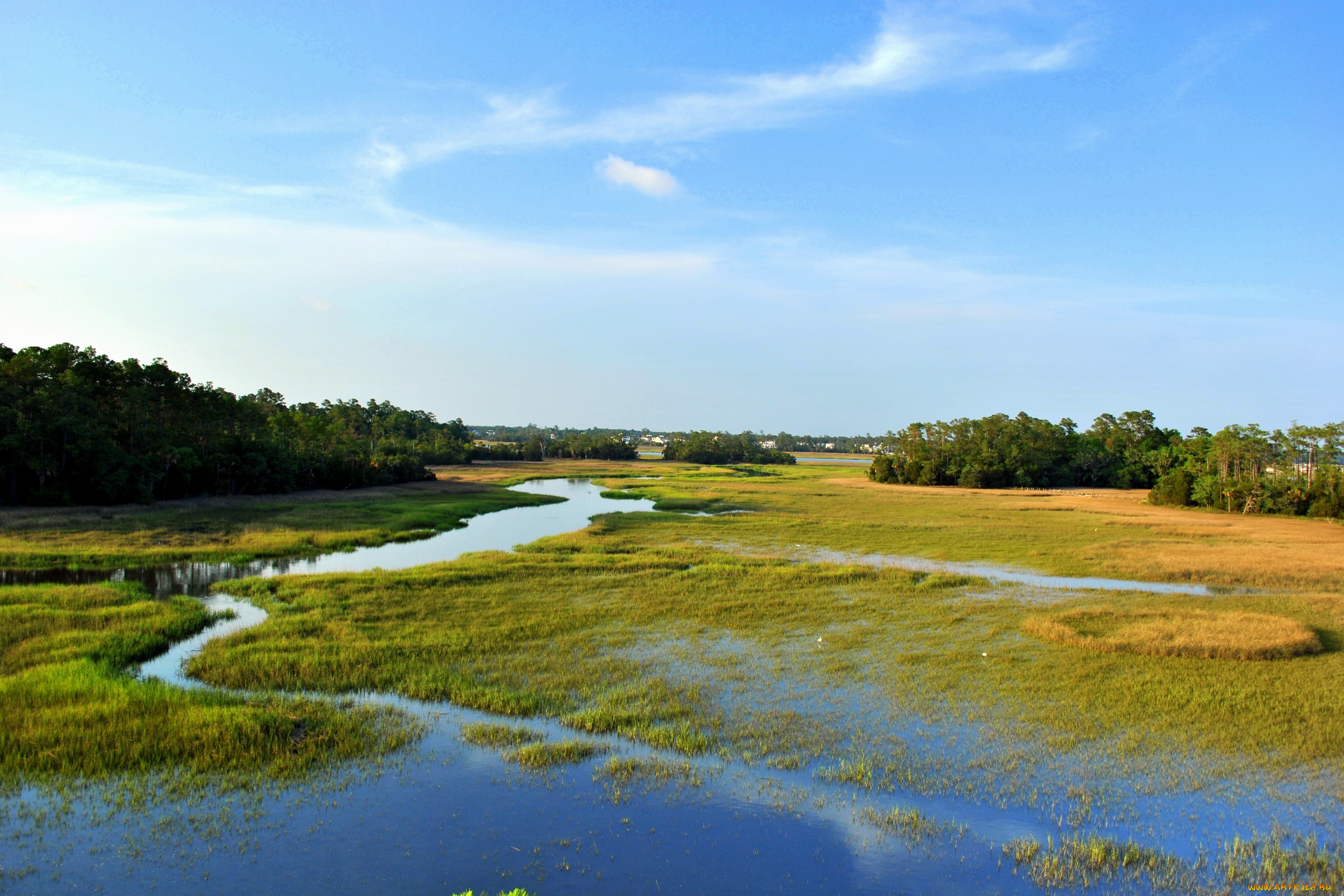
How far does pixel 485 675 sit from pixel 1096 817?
10.9m

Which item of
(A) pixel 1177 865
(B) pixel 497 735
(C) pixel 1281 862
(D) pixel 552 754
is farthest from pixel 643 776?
(C) pixel 1281 862

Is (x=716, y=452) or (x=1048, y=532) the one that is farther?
(x=716, y=452)

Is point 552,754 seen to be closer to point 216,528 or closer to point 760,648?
point 760,648

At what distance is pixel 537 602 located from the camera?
73.1 feet

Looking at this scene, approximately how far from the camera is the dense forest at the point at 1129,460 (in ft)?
203

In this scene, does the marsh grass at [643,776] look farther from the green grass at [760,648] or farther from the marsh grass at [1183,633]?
the marsh grass at [1183,633]

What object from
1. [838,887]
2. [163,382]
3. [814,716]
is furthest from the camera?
[163,382]

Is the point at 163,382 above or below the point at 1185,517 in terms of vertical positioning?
above

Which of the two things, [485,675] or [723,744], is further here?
[485,675]

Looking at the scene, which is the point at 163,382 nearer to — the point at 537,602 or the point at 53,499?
the point at 53,499

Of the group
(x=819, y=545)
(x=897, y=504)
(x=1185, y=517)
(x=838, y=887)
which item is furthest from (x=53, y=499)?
(x=1185, y=517)

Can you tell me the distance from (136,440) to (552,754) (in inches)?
1811

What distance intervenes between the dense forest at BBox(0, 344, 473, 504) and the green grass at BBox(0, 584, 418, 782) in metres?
28.4

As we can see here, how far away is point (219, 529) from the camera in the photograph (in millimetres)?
36625
